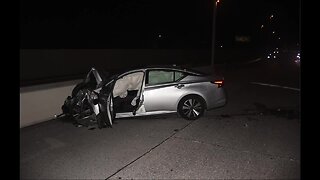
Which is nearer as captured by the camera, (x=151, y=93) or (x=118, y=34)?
(x=151, y=93)

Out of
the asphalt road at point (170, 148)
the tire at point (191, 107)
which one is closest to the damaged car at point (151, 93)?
the tire at point (191, 107)

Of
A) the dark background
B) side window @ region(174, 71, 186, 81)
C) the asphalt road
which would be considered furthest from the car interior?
the dark background

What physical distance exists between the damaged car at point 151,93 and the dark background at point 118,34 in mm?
13276

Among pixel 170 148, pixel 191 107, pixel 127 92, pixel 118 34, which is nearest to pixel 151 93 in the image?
pixel 127 92

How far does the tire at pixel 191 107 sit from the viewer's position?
870 cm

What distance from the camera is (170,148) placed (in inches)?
256

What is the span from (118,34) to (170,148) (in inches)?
1631

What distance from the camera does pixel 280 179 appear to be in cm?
505

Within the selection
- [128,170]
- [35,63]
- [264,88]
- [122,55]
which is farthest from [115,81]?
[122,55]

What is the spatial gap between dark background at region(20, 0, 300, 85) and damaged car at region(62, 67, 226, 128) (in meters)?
13.3

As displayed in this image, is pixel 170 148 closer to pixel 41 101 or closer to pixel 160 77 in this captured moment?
pixel 160 77

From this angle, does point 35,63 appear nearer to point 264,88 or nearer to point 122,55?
point 122,55

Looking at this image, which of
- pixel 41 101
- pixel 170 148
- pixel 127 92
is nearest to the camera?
pixel 170 148

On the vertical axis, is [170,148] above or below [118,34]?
below
